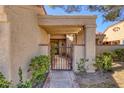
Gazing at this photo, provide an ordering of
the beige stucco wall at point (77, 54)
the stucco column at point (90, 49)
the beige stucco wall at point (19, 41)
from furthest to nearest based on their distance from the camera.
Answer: the beige stucco wall at point (77, 54) < the stucco column at point (90, 49) < the beige stucco wall at point (19, 41)

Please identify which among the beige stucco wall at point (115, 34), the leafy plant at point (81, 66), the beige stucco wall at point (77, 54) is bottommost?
the leafy plant at point (81, 66)

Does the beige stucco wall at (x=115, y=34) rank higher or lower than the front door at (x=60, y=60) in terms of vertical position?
higher

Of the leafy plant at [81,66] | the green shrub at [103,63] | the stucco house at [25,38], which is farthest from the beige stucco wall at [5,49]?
the green shrub at [103,63]

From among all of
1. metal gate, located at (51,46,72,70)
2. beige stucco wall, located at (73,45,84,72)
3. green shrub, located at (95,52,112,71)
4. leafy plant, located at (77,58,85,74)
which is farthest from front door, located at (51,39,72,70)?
green shrub, located at (95,52,112,71)

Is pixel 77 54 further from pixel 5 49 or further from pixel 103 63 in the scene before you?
pixel 5 49

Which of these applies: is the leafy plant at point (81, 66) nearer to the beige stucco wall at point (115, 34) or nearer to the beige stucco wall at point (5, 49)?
the beige stucco wall at point (5, 49)

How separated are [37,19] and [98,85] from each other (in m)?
5.72

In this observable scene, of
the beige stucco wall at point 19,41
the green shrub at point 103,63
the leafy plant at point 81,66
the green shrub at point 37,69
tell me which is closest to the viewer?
the beige stucco wall at point 19,41

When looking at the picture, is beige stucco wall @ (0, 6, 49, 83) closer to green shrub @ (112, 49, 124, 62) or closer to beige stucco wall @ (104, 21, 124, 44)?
green shrub @ (112, 49, 124, 62)

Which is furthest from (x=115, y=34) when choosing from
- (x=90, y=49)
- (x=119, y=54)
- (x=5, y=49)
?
(x=5, y=49)

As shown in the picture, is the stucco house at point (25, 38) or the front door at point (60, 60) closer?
the stucco house at point (25, 38)

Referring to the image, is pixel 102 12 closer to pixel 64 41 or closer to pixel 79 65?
pixel 79 65

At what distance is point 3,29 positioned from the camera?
6.58 metres

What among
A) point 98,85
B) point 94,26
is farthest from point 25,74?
point 94,26
